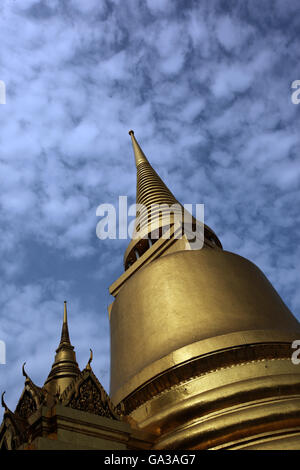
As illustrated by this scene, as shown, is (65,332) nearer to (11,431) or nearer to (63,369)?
(63,369)

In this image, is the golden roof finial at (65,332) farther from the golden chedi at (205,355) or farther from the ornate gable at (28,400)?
the ornate gable at (28,400)

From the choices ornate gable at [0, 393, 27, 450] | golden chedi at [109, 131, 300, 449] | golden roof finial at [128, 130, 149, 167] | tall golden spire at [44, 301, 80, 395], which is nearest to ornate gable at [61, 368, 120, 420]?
golden chedi at [109, 131, 300, 449]

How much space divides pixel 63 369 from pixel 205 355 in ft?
9.74

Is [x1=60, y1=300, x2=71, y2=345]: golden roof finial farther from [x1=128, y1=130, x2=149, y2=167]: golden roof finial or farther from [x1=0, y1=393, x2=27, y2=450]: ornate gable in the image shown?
[x1=128, y1=130, x2=149, y2=167]: golden roof finial

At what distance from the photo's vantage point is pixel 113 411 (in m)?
5.40

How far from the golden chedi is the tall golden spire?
72 centimetres

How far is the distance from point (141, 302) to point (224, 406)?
265 centimetres

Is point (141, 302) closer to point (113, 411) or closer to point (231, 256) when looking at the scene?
point (231, 256)

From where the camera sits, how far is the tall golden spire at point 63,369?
7.67 metres

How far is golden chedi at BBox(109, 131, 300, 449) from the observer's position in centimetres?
530

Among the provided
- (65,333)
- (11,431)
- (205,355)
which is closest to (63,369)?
(65,333)

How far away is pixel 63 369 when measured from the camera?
8.00 metres

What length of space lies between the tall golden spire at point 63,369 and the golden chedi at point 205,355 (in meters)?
0.72

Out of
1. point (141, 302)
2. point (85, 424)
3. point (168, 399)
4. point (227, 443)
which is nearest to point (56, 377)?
point (141, 302)
